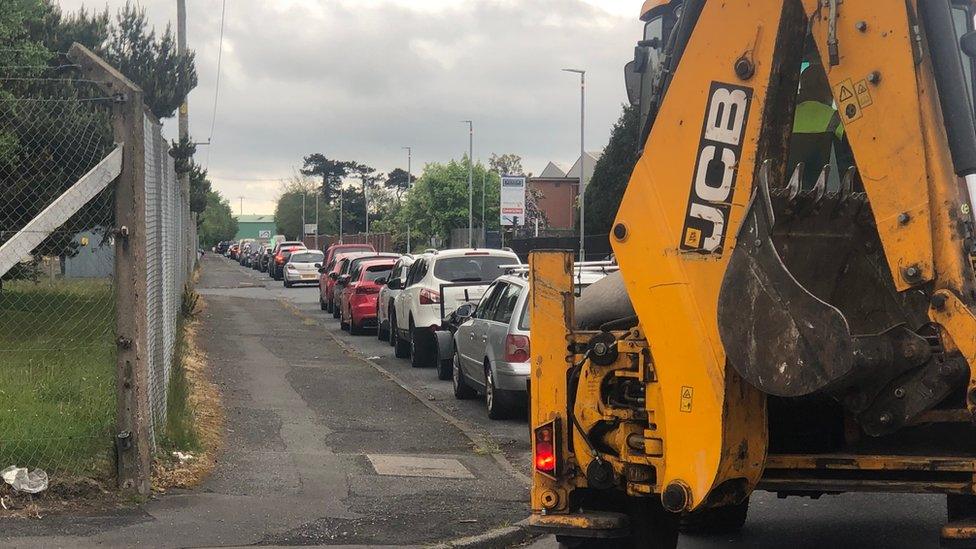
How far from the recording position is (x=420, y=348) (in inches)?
757

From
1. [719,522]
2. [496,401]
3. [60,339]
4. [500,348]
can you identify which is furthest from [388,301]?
[719,522]

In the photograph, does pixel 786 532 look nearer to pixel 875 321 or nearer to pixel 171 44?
pixel 875 321

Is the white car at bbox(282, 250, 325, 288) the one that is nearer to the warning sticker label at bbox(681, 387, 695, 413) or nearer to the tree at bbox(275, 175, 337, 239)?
the warning sticker label at bbox(681, 387, 695, 413)

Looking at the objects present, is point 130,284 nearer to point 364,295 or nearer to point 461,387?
point 461,387

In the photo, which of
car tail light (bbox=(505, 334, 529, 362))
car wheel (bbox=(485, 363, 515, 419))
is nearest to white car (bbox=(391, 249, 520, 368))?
car wheel (bbox=(485, 363, 515, 419))

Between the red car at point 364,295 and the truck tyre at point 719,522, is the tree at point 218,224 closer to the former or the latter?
the red car at point 364,295

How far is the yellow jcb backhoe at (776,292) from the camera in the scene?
15.8 ft

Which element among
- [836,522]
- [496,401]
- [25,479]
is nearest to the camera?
[25,479]

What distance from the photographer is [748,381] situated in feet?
16.4

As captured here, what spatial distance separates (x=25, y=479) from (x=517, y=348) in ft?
19.1

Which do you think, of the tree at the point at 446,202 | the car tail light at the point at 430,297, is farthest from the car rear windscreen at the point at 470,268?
the tree at the point at 446,202

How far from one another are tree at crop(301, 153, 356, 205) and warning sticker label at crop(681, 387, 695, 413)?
506 ft

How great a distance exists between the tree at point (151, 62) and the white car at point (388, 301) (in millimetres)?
8120

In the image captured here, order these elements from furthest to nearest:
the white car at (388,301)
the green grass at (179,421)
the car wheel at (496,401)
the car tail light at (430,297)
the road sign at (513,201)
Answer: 1. the road sign at (513,201)
2. the white car at (388,301)
3. the car tail light at (430,297)
4. the car wheel at (496,401)
5. the green grass at (179,421)
